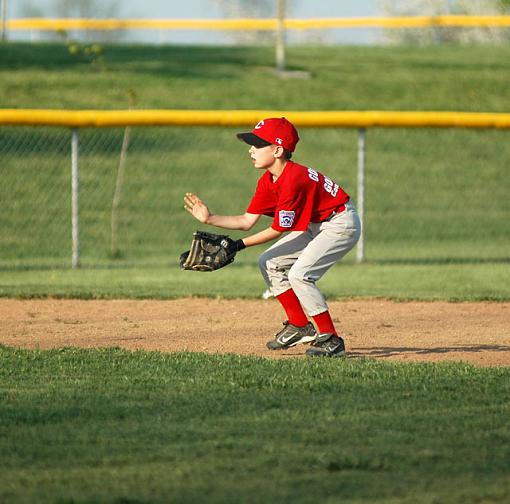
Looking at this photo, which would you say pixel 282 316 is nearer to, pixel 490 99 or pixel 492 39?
pixel 490 99

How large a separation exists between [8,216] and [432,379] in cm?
1091

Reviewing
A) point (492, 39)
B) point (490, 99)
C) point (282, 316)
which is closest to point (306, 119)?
point (282, 316)

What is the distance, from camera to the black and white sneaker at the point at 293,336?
719cm

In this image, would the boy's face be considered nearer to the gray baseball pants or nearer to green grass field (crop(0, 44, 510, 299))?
the gray baseball pants

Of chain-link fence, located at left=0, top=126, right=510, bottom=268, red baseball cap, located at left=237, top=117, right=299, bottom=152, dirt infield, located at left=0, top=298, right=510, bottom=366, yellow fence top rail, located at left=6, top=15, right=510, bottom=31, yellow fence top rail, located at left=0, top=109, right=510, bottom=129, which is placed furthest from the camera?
yellow fence top rail, located at left=6, top=15, right=510, bottom=31

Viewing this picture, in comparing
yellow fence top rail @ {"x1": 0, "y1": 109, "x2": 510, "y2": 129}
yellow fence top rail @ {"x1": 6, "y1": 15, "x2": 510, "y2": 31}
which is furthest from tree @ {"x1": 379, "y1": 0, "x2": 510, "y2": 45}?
yellow fence top rail @ {"x1": 0, "y1": 109, "x2": 510, "y2": 129}

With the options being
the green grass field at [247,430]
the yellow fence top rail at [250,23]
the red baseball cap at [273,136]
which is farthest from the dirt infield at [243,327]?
the yellow fence top rail at [250,23]

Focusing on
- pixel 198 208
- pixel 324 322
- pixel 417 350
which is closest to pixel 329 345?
pixel 324 322

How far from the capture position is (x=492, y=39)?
33.8 m

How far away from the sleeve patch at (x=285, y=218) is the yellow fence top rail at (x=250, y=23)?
68.0 ft

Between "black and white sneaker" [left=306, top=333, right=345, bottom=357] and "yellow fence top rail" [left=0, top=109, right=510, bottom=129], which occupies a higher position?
"yellow fence top rail" [left=0, top=109, right=510, bottom=129]

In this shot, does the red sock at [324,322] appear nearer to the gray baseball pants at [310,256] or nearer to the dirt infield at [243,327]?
the gray baseball pants at [310,256]

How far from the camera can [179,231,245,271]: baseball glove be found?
688 cm

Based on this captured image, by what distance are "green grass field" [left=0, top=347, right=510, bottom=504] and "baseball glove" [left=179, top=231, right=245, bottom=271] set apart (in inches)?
23.3
